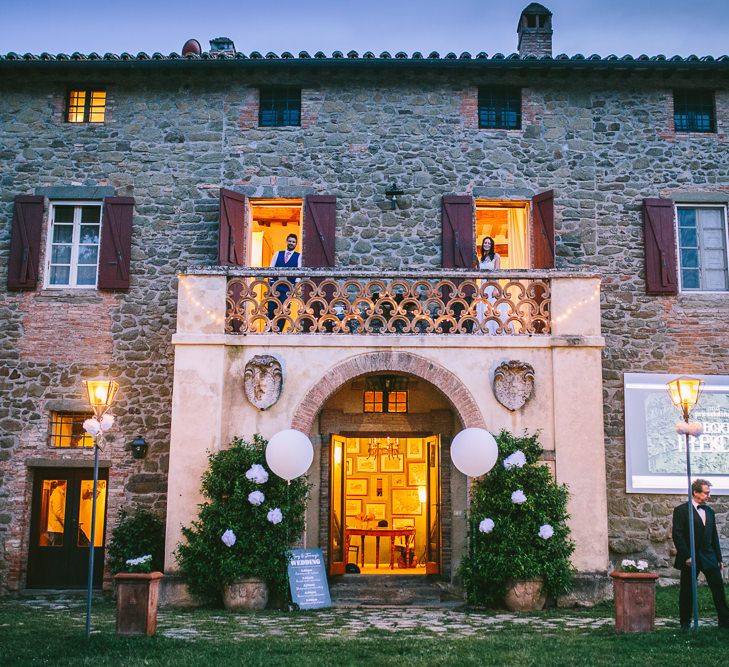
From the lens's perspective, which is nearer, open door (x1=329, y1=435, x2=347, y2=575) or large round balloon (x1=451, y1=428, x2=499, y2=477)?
large round balloon (x1=451, y1=428, x2=499, y2=477)

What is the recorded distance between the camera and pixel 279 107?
14.6 m

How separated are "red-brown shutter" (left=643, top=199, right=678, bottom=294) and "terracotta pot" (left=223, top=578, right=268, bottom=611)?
8068 millimetres

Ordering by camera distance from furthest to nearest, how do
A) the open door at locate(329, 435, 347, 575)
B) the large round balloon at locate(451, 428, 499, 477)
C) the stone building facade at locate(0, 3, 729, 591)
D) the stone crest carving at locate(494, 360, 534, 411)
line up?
the stone building facade at locate(0, 3, 729, 591)
the open door at locate(329, 435, 347, 575)
the stone crest carving at locate(494, 360, 534, 411)
the large round balloon at locate(451, 428, 499, 477)

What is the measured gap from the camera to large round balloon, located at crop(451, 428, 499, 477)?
10688mm

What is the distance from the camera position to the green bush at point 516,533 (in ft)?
35.4

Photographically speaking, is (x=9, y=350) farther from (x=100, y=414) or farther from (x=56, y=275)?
(x=100, y=414)

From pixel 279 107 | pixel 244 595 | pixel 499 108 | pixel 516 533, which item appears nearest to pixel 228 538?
pixel 244 595

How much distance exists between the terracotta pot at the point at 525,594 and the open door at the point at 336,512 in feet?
10.9

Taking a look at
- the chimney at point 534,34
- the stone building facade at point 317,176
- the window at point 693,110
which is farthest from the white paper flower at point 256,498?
the window at point 693,110

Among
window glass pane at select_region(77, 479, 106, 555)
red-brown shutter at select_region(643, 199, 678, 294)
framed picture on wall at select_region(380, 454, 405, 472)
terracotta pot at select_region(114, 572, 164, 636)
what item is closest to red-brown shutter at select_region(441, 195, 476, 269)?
red-brown shutter at select_region(643, 199, 678, 294)

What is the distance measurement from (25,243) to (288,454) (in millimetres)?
6584

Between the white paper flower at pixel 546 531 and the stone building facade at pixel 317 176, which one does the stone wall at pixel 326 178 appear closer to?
the stone building facade at pixel 317 176

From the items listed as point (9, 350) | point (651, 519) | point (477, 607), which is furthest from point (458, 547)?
point (9, 350)

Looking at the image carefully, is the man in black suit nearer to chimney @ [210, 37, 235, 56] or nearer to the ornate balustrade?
the ornate balustrade
